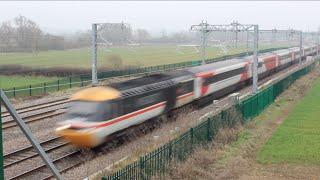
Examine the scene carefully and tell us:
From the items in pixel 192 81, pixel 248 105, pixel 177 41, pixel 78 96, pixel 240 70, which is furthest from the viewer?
pixel 177 41

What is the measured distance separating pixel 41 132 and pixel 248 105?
1040 centimetres

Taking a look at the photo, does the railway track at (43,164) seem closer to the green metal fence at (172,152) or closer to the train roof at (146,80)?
the train roof at (146,80)

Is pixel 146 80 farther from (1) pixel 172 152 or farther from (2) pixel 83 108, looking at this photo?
(1) pixel 172 152

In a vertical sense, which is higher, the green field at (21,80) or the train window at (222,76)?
the train window at (222,76)

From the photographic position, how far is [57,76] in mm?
51938

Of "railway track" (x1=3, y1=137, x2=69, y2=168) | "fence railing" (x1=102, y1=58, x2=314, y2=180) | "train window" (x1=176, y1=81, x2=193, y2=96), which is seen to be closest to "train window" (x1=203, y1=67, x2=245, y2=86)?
"train window" (x1=176, y1=81, x2=193, y2=96)

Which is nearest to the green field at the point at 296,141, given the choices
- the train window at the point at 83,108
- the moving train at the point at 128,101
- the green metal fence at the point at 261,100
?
the green metal fence at the point at 261,100

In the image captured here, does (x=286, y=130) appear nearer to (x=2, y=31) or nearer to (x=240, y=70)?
(x=240, y=70)

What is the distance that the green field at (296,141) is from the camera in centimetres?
1675

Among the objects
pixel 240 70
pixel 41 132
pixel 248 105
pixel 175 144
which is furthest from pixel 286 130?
pixel 240 70

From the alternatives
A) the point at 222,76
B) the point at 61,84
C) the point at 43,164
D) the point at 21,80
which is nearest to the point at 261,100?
the point at 222,76

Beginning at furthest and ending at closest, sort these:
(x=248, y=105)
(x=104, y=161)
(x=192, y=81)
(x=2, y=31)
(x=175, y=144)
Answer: (x=2, y=31) → (x=192, y=81) → (x=248, y=105) → (x=104, y=161) → (x=175, y=144)

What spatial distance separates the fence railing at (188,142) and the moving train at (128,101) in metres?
3.08

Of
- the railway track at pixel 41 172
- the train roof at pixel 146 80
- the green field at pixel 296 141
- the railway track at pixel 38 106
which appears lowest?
the railway track at pixel 41 172
